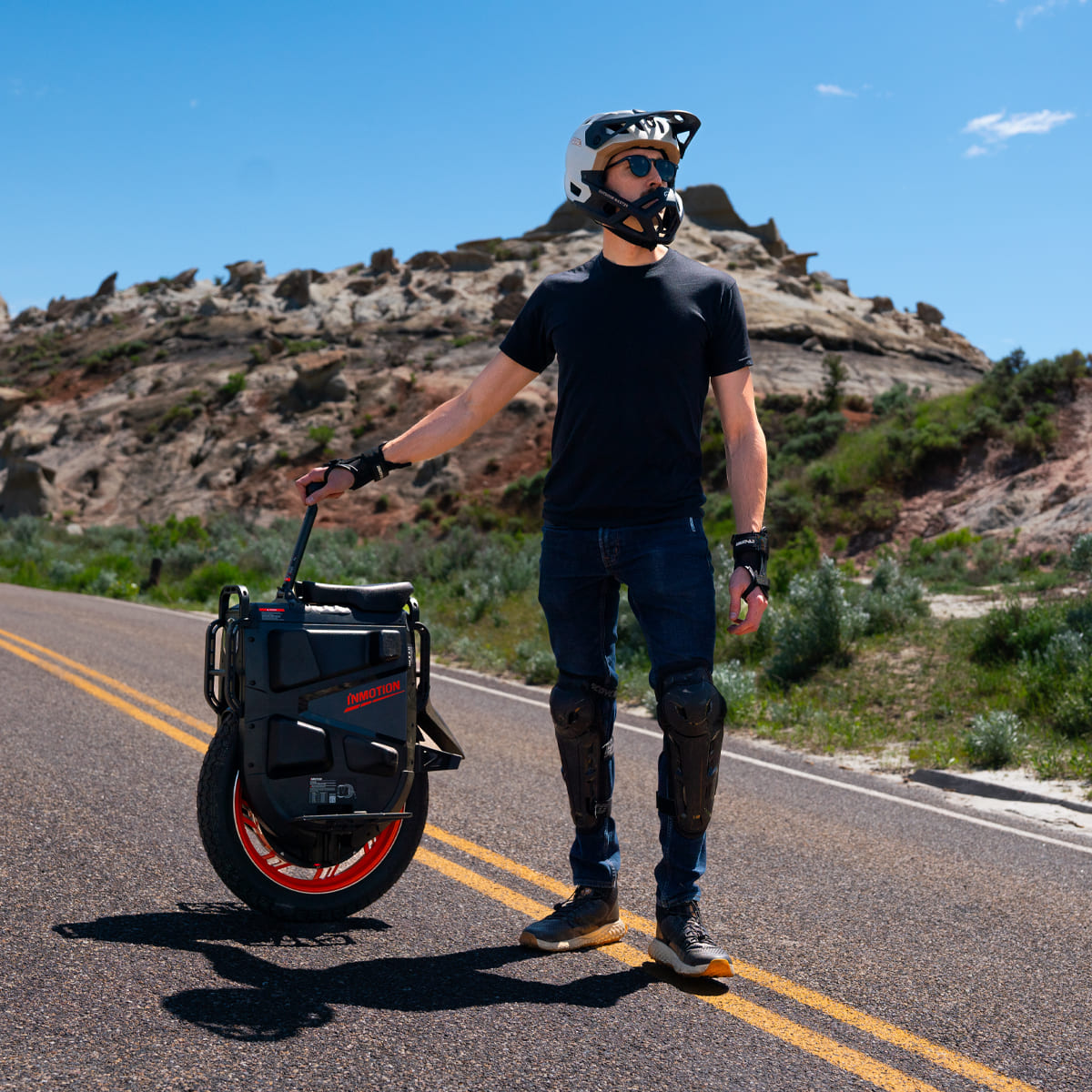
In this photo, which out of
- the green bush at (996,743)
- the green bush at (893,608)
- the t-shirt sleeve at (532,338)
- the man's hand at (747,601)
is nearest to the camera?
the man's hand at (747,601)

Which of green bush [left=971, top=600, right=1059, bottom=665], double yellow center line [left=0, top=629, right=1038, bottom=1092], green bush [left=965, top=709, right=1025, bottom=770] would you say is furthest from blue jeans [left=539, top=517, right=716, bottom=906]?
green bush [left=971, top=600, right=1059, bottom=665]

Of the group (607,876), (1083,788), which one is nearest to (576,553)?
(607,876)

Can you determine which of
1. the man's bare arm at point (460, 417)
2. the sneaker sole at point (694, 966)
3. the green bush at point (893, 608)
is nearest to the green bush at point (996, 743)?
the green bush at point (893, 608)

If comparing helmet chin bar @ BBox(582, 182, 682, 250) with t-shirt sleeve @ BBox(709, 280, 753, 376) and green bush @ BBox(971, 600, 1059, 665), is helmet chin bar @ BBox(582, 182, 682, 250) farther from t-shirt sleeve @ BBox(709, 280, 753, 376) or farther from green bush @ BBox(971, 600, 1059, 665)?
green bush @ BBox(971, 600, 1059, 665)

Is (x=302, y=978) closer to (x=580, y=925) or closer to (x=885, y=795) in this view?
(x=580, y=925)

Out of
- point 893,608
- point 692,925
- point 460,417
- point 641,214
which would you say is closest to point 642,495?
point 460,417

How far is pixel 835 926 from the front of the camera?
4.11 metres

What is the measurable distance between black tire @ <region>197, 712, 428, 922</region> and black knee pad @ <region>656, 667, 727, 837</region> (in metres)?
0.87

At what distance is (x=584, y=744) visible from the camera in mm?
3699

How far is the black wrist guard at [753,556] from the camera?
3.46 m

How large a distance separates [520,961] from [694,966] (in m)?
0.56

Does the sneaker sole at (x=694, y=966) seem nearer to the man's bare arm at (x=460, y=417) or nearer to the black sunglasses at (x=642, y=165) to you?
the man's bare arm at (x=460, y=417)

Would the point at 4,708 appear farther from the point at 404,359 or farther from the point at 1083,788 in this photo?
the point at 404,359

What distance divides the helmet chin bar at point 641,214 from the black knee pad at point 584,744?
1.45 meters
